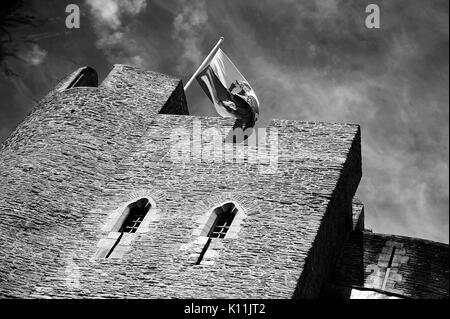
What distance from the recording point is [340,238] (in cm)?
1461

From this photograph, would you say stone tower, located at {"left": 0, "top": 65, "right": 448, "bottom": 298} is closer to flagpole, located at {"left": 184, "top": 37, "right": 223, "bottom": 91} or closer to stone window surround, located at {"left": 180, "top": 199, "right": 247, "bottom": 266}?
stone window surround, located at {"left": 180, "top": 199, "right": 247, "bottom": 266}

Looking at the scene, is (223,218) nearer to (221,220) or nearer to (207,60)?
(221,220)

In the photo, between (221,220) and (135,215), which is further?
(135,215)

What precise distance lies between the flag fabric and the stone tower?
134cm

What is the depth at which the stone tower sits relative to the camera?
11.4 meters

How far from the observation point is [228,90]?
16609 millimetres

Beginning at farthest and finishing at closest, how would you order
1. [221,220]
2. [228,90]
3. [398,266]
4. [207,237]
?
[228,90]
[398,266]
[221,220]
[207,237]

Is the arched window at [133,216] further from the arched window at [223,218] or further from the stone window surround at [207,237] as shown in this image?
the arched window at [223,218]

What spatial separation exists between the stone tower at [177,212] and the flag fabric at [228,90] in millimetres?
1339

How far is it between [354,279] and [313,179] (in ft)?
9.14

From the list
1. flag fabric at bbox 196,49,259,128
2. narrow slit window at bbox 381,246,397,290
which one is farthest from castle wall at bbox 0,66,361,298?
flag fabric at bbox 196,49,259,128

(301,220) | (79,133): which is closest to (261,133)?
(301,220)

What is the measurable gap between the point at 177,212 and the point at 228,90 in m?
5.03

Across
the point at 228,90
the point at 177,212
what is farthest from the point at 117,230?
the point at 228,90
